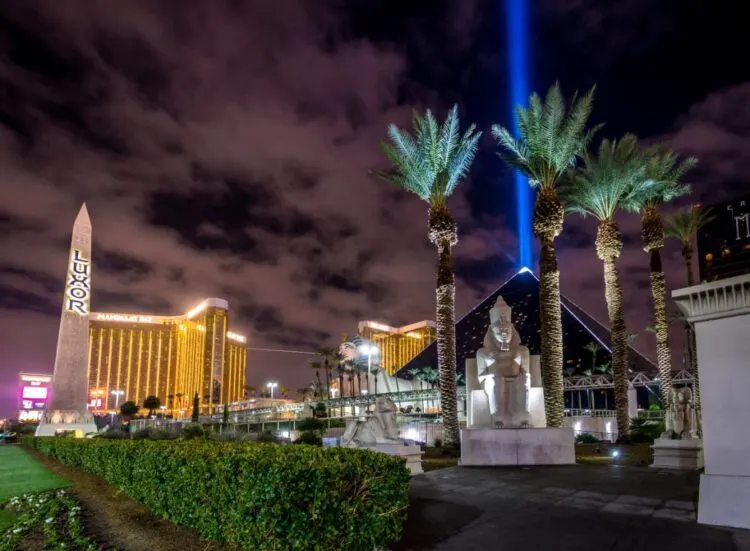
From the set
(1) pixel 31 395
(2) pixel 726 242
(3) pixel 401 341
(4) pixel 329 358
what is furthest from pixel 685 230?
(3) pixel 401 341

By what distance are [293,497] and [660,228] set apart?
2496cm

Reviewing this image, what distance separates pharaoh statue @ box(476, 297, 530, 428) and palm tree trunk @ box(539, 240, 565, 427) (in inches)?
265

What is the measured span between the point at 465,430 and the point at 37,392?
90772mm

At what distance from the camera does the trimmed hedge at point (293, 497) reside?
4742mm

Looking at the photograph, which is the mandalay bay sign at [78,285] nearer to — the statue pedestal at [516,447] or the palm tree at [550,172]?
the palm tree at [550,172]

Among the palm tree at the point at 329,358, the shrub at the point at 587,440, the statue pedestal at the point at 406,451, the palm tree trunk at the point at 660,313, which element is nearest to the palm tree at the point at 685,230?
the palm tree trunk at the point at 660,313

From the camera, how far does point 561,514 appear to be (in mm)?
6762

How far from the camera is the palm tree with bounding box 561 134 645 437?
22.9 m

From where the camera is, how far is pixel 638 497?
7805 millimetres

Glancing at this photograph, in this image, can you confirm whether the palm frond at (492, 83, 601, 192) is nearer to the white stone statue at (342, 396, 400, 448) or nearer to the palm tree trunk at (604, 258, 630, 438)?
the palm tree trunk at (604, 258, 630, 438)

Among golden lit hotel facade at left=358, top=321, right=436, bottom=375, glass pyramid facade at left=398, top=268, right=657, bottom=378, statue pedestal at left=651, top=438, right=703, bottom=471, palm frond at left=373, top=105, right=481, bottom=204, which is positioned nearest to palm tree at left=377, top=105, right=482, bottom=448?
palm frond at left=373, top=105, right=481, bottom=204

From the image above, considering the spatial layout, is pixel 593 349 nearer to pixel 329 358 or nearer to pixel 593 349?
pixel 593 349

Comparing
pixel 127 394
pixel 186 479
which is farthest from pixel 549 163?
pixel 127 394

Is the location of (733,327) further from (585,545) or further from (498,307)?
(498,307)
